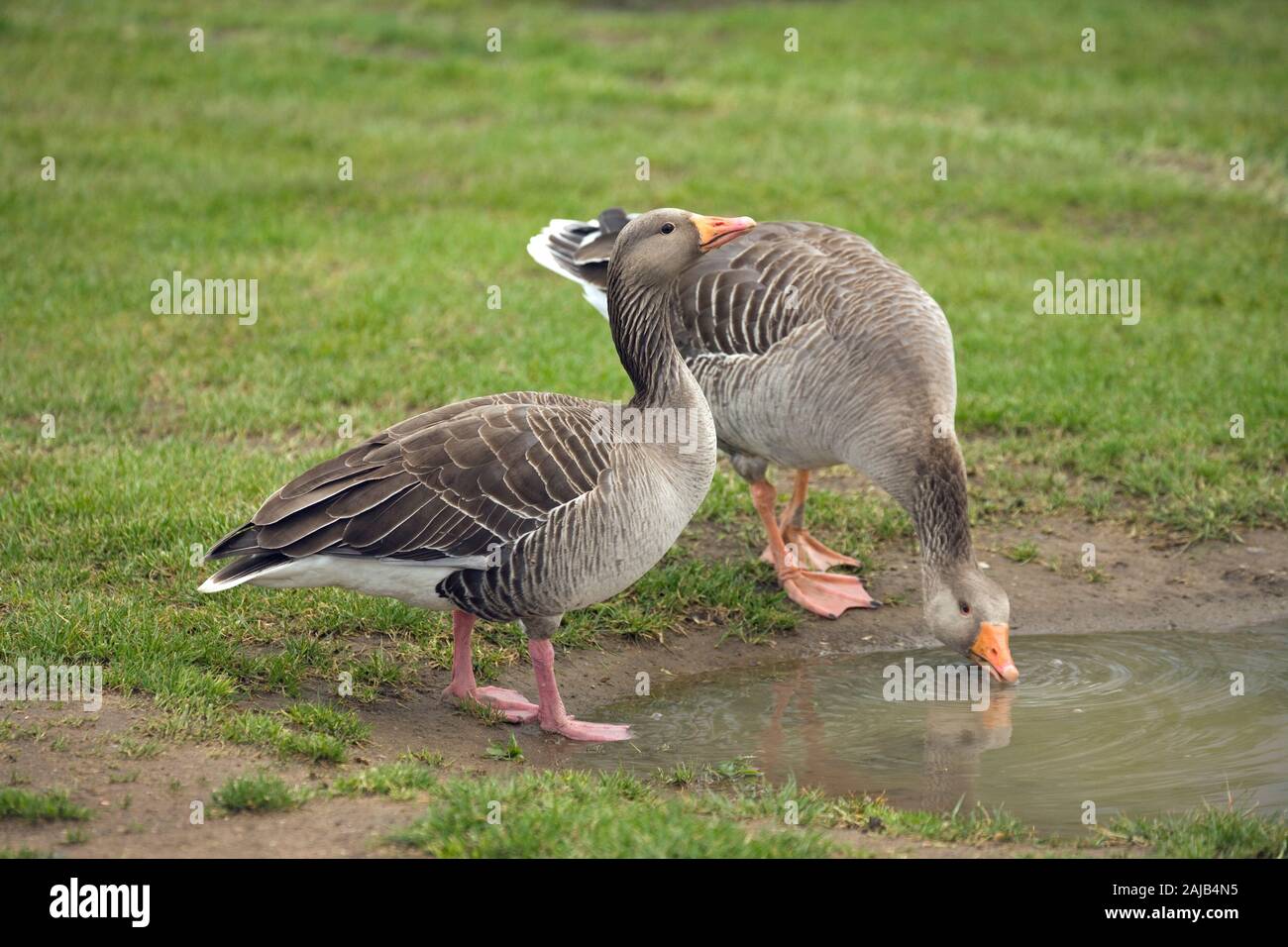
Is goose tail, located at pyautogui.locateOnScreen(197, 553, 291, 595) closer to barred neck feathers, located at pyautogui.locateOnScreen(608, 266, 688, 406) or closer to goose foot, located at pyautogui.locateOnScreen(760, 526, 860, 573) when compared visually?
barred neck feathers, located at pyautogui.locateOnScreen(608, 266, 688, 406)

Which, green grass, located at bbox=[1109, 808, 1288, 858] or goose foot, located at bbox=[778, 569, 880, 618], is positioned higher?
goose foot, located at bbox=[778, 569, 880, 618]

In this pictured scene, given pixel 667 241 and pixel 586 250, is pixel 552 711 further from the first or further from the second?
pixel 586 250

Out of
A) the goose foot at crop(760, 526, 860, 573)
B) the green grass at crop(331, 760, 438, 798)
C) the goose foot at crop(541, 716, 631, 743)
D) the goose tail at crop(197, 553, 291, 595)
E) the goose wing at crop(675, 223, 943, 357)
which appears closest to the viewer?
the green grass at crop(331, 760, 438, 798)

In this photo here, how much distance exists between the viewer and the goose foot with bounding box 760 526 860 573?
7.25 metres

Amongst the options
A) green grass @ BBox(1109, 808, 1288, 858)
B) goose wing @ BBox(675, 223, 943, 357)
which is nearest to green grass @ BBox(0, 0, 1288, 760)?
goose wing @ BBox(675, 223, 943, 357)

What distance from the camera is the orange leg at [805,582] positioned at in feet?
22.7

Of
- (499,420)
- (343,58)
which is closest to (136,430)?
(499,420)

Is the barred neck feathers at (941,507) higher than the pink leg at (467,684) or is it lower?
higher

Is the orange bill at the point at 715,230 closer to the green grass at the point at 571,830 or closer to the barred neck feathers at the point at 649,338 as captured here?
the barred neck feathers at the point at 649,338

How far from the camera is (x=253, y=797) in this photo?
456 centimetres

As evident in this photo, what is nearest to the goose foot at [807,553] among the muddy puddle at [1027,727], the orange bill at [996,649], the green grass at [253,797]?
the muddy puddle at [1027,727]

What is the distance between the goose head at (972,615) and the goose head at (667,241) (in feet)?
5.87

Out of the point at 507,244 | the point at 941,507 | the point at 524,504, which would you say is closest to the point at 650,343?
the point at 524,504

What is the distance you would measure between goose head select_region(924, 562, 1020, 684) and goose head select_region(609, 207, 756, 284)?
1788 millimetres
